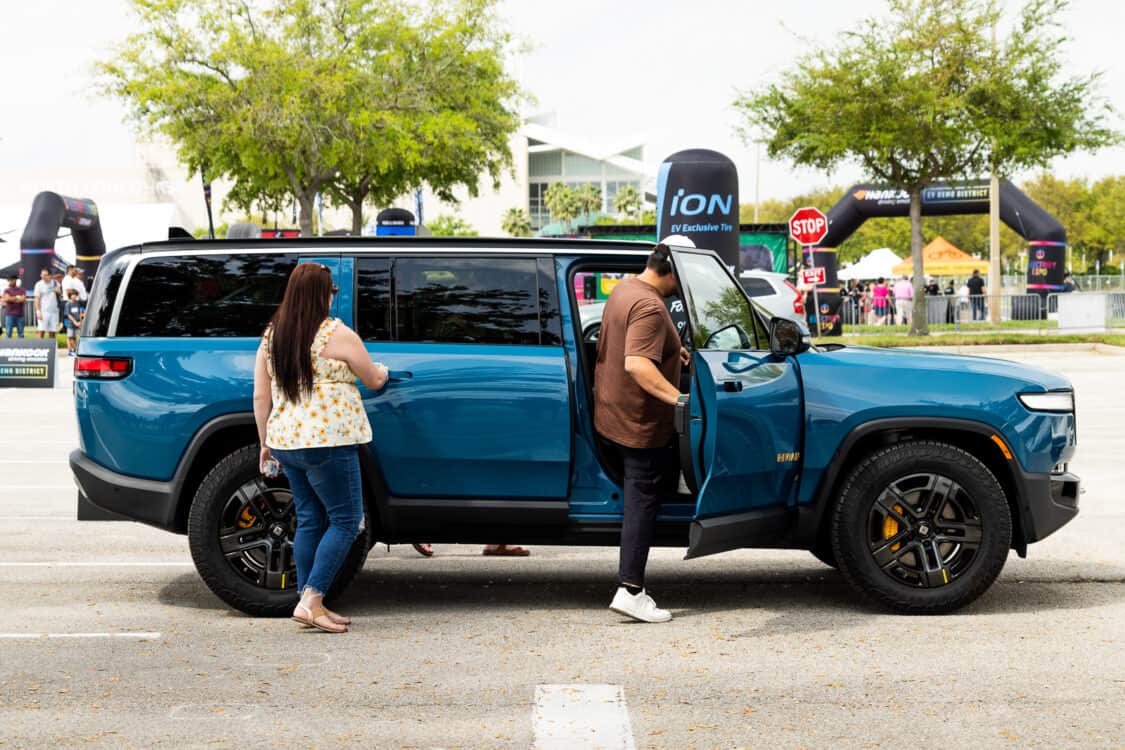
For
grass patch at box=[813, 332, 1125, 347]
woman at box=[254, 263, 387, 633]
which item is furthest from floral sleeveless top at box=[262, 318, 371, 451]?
grass patch at box=[813, 332, 1125, 347]

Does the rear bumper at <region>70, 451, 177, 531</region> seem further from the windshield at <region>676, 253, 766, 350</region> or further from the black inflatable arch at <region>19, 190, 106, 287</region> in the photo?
the black inflatable arch at <region>19, 190, 106, 287</region>

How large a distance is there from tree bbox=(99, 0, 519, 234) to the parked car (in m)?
16.2

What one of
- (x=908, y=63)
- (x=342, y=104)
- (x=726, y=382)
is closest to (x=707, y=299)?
(x=726, y=382)

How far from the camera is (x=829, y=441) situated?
642cm

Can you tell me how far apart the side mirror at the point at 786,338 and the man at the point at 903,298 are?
35.8m

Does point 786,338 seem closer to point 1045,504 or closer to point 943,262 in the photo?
point 1045,504

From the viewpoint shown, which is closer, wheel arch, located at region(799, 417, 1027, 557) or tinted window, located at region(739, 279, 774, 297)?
wheel arch, located at region(799, 417, 1027, 557)

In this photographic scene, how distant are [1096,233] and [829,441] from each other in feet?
278

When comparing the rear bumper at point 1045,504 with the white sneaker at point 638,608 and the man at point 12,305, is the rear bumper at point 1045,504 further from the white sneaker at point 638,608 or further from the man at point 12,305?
the man at point 12,305

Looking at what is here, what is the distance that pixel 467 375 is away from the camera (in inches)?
251

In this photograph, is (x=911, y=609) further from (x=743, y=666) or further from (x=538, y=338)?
(x=538, y=338)

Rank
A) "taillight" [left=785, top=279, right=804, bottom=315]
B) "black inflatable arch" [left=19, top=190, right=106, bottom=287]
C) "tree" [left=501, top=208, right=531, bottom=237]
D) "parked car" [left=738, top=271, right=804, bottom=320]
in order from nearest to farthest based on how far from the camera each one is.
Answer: "parked car" [left=738, top=271, right=804, bottom=320]
"taillight" [left=785, top=279, right=804, bottom=315]
"black inflatable arch" [left=19, top=190, right=106, bottom=287]
"tree" [left=501, top=208, right=531, bottom=237]

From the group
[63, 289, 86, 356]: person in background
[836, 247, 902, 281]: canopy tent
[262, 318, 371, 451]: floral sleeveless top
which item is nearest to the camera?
[262, 318, 371, 451]: floral sleeveless top

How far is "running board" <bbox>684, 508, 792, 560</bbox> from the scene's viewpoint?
6.05 metres
